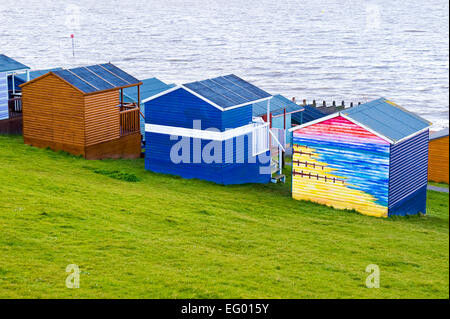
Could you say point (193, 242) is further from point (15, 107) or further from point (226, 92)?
point (15, 107)

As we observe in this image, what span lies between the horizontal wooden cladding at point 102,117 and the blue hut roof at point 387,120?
11533 millimetres

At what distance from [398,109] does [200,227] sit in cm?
1074

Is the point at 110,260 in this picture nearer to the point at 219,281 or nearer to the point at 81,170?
the point at 219,281

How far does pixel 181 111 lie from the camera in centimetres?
3069

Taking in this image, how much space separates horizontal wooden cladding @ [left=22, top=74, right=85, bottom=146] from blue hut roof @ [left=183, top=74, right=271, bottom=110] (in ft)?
17.5

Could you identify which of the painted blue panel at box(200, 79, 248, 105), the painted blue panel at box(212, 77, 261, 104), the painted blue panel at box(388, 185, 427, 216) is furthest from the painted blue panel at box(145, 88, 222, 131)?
the painted blue panel at box(388, 185, 427, 216)

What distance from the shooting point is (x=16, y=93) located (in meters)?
37.7

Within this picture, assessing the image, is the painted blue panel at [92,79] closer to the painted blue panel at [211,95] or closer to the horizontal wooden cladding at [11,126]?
the painted blue panel at [211,95]

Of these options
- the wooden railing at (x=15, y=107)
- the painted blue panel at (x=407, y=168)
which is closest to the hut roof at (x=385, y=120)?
the painted blue panel at (x=407, y=168)

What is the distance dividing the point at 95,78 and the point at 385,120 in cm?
1355

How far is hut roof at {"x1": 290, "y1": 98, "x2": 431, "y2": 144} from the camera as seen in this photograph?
1039 inches

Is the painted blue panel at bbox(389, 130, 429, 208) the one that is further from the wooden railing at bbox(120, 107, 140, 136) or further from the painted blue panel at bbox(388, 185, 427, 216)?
the wooden railing at bbox(120, 107, 140, 136)
